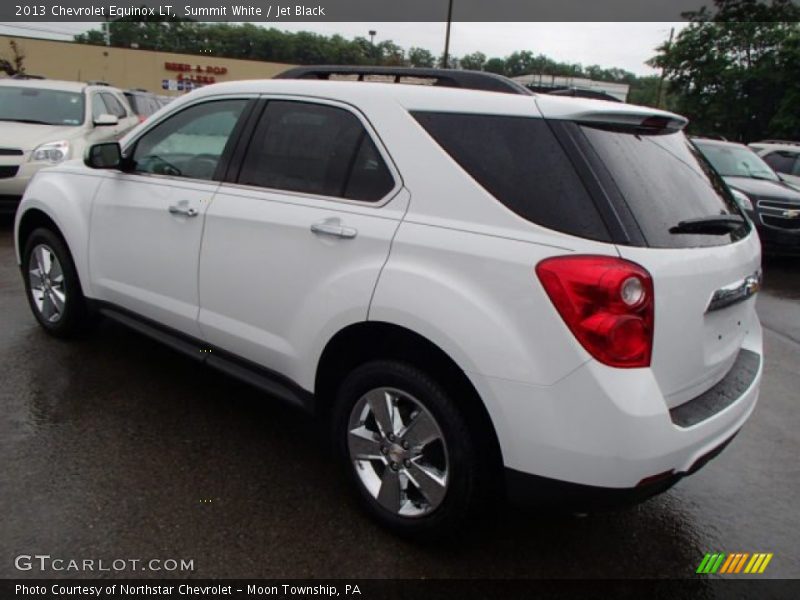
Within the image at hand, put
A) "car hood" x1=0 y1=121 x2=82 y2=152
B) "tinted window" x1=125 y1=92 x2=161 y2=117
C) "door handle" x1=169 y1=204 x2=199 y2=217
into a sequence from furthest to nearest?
"tinted window" x1=125 y1=92 x2=161 y2=117 < "car hood" x1=0 y1=121 x2=82 y2=152 < "door handle" x1=169 y1=204 x2=199 y2=217

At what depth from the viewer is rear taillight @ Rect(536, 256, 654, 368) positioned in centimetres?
203

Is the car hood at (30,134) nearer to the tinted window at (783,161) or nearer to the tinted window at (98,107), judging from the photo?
the tinted window at (98,107)

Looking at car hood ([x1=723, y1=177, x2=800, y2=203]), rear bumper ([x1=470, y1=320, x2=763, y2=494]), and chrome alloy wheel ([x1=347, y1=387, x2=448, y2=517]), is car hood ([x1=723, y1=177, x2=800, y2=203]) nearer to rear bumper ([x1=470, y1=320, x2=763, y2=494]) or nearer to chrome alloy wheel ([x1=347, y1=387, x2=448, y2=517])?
rear bumper ([x1=470, y1=320, x2=763, y2=494])

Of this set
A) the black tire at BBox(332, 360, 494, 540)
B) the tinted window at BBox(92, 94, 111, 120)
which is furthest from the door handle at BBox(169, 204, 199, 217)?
the tinted window at BBox(92, 94, 111, 120)

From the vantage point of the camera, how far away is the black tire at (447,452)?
7.47ft

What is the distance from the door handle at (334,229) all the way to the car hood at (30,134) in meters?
6.65

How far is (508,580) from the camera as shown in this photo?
242cm

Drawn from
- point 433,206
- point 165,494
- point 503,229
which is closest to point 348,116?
point 433,206

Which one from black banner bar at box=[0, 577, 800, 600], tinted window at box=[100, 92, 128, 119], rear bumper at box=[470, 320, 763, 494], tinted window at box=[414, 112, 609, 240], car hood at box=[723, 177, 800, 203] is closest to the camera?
rear bumper at box=[470, 320, 763, 494]

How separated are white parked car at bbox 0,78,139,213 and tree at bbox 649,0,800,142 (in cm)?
3313

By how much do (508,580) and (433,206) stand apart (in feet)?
4.68

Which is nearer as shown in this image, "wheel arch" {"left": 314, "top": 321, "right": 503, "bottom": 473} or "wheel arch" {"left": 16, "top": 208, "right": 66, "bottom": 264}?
"wheel arch" {"left": 314, "top": 321, "right": 503, "bottom": 473}

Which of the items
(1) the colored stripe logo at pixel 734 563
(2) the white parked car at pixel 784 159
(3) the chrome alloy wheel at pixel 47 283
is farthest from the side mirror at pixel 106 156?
(2) the white parked car at pixel 784 159

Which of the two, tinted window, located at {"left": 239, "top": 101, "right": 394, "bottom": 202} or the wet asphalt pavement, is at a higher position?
tinted window, located at {"left": 239, "top": 101, "right": 394, "bottom": 202}
